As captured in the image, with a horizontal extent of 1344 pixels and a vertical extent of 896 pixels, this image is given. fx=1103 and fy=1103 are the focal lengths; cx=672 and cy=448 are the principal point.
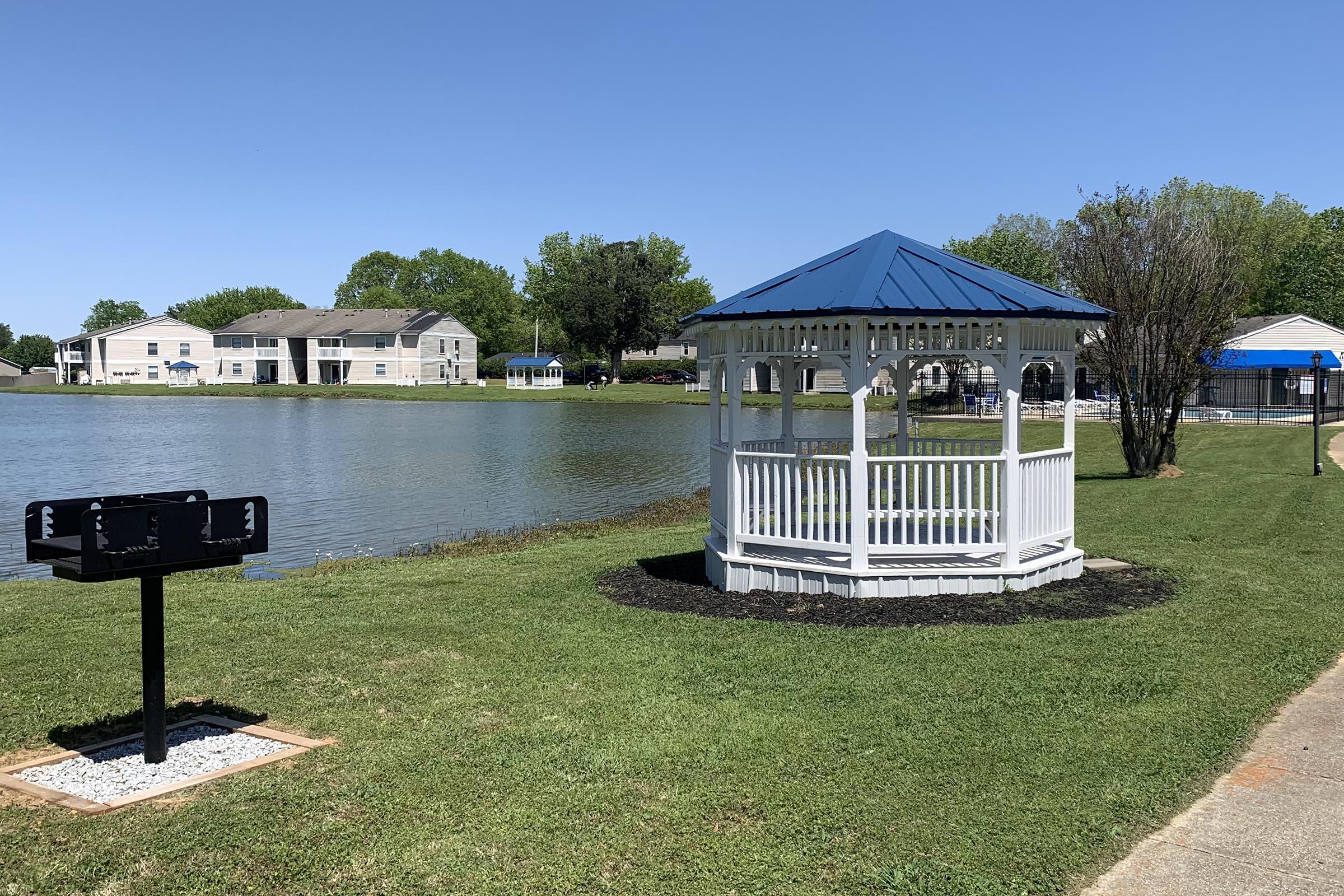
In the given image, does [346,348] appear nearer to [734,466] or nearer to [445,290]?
[445,290]

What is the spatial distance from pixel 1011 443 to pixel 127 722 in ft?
26.4

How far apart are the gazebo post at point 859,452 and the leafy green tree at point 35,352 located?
159415 millimetres

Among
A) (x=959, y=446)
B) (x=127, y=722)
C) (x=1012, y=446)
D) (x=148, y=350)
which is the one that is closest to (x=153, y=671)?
(x=127, y=722)

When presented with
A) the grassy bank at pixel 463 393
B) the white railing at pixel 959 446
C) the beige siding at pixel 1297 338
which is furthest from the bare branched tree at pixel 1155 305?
the grassy bank at pixel 463 393

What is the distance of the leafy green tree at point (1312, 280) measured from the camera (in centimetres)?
7500

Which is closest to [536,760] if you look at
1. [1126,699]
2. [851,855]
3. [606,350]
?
[851,855]

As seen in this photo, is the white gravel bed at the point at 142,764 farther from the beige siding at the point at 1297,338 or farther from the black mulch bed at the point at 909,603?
the beige siding at the point at 1297,338

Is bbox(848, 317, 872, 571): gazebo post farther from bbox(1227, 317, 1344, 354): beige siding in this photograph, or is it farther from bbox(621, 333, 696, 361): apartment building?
bbox(621, 333, 696, 361): apartment building

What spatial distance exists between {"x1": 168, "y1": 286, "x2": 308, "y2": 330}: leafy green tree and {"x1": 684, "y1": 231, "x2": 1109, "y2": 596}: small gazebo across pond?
458ft

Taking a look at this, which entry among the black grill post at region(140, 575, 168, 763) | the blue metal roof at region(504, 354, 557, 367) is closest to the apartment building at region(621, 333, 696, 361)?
the blue metal roof at region(504, 354, 557, 367)

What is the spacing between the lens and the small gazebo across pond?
10477 millimetres

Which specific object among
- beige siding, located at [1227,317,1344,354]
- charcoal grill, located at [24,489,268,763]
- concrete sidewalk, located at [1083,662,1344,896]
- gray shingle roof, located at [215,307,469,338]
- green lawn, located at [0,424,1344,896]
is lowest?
concrete sidewalk, located at [1083,662,1344,896]

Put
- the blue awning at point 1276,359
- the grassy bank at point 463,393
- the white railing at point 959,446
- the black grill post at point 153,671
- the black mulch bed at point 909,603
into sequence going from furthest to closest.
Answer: the grassy bank at point 463,393 < the blue awning at point 1276,359 < the white railing at point 959,446 < the black mulch bed at point 909,603 < the black grill post at point 153,671

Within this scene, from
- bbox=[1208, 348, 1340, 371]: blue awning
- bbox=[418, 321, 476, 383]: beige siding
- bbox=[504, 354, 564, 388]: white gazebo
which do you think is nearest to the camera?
bbox=[1208, 348, 1340, 371]: blue awning
